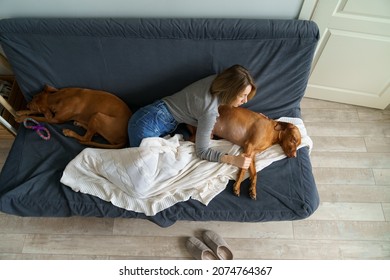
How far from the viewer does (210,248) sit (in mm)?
1893

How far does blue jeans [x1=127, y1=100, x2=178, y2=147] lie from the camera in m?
1.72

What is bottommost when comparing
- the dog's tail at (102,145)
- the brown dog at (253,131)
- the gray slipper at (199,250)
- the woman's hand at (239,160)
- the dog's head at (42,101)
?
the gray slipper at (199,250)

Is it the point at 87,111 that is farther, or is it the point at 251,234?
the point at 251,234

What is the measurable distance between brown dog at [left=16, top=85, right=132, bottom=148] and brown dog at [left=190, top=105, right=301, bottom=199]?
23.7 inches

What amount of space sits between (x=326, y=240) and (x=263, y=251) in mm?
430

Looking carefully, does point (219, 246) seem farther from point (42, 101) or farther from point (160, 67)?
point (42, 101)

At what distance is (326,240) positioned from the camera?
1970 millimetres

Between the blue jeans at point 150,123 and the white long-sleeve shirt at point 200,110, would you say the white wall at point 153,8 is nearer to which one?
the white long-sleeve shirt at point 200,110

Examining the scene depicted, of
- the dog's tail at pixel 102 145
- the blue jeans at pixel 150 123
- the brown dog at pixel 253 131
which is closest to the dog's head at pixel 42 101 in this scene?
the dog's tail at pixel 102 145

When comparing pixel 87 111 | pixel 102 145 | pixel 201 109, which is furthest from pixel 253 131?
pixel 87 111

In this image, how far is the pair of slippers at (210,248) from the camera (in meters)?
1.86

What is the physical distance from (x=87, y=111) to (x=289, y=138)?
4.08 feet

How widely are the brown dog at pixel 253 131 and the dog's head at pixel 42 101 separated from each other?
1082 mm
